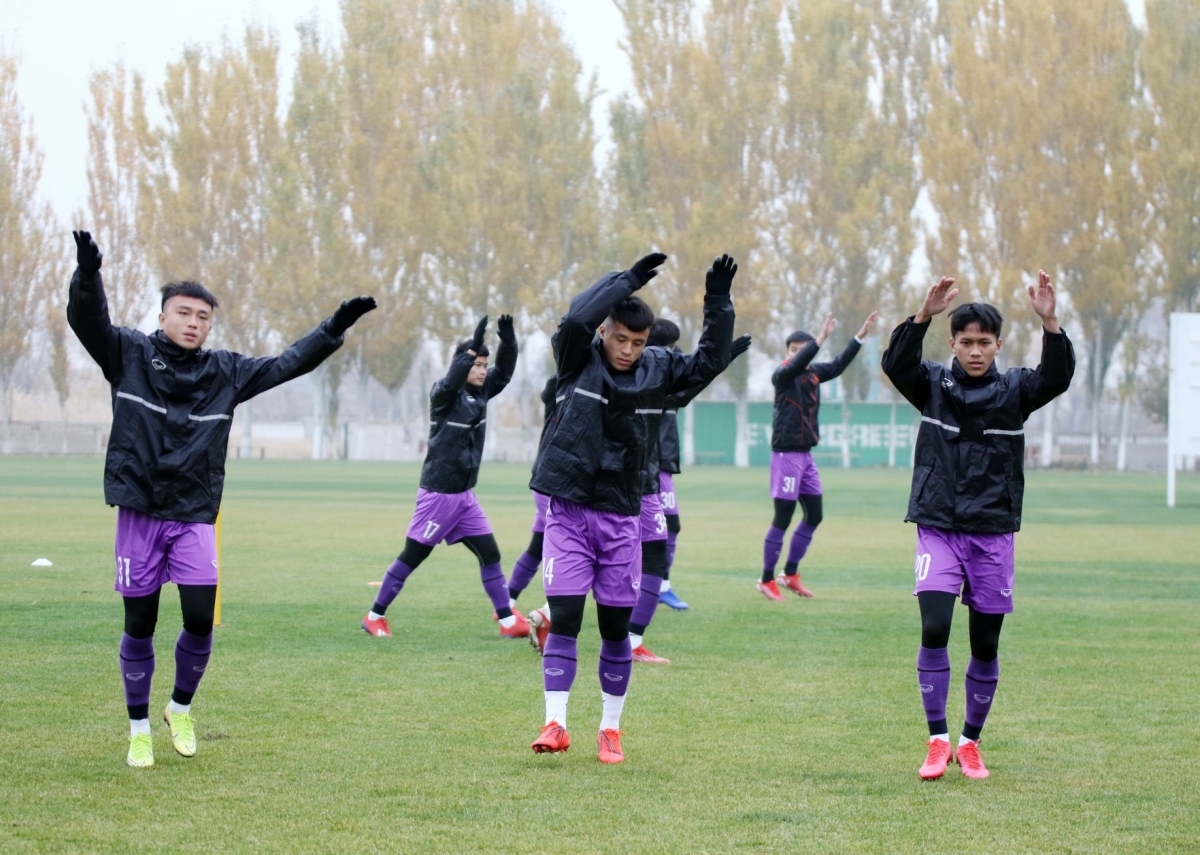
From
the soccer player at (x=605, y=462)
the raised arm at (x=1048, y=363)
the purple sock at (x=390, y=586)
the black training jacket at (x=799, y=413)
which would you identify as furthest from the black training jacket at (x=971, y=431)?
the black training jacket at (x=799, y=413)

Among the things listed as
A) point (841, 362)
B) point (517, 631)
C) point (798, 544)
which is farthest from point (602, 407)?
point (798, 544)

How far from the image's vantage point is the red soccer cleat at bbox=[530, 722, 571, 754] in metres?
6.16

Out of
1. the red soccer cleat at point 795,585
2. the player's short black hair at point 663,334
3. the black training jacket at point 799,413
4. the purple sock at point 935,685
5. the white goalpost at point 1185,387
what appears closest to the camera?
the purple sock at point 935,685

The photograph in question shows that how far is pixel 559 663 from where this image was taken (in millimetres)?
6340

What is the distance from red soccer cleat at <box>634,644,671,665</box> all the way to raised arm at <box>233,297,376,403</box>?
364 cm

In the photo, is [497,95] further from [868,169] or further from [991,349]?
[991,349]

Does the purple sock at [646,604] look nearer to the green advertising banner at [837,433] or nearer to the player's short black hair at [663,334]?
the player's short black hair at [663,334]

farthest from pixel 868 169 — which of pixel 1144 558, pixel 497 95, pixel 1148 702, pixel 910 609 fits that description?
pixel 1148 702

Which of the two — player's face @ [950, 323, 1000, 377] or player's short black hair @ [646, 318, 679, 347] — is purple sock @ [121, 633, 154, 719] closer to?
player's face @ [950, 323, 1000, 377]

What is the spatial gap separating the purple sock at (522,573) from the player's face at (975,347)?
5.43 m

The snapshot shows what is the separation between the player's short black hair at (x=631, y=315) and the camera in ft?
20.7

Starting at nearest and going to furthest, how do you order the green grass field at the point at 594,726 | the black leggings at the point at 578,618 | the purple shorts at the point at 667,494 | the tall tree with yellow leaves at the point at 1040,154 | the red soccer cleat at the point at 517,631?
1. the green grass field at the point at 594,726
2. the black leggings at the point at 578,618
3. the red soccer cleat at the point at 517,631
4. the purple shorts at the point at 667,494
5. the tall tree with yellow leaves at the point at 1040,154

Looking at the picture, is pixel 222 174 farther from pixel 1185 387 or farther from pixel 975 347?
pixel 975 347

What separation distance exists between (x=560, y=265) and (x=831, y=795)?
5259 cm
